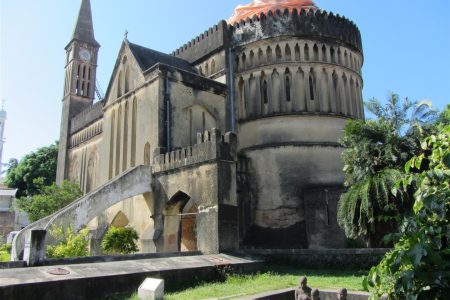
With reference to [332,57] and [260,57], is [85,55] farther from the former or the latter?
[332,57]

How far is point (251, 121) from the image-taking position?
2066 cm

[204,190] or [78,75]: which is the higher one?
[78,75]

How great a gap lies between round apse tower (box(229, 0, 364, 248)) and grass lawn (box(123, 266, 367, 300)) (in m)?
5.29

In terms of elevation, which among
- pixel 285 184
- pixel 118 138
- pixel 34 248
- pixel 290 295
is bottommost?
pixel 290 295

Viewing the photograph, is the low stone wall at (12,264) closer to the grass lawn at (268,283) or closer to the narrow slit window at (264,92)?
the grass lawn at (268,283)

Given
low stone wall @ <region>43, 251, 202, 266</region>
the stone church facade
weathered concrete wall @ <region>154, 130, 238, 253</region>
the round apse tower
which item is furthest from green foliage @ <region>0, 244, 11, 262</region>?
the round apse tower

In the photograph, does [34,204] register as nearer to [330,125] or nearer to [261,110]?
[261,110]

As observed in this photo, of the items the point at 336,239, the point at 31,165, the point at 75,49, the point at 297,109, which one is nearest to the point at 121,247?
the point at 336,239

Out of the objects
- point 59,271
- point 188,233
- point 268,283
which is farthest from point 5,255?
point 268,283

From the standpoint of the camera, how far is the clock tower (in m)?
34.0

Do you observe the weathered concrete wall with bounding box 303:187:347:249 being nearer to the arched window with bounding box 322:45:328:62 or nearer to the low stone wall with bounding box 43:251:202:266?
the low stone wall with bounding box 43:251:202:266

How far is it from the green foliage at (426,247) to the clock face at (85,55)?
36122 mm

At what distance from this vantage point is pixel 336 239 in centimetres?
1720

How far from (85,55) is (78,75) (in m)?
2.10
